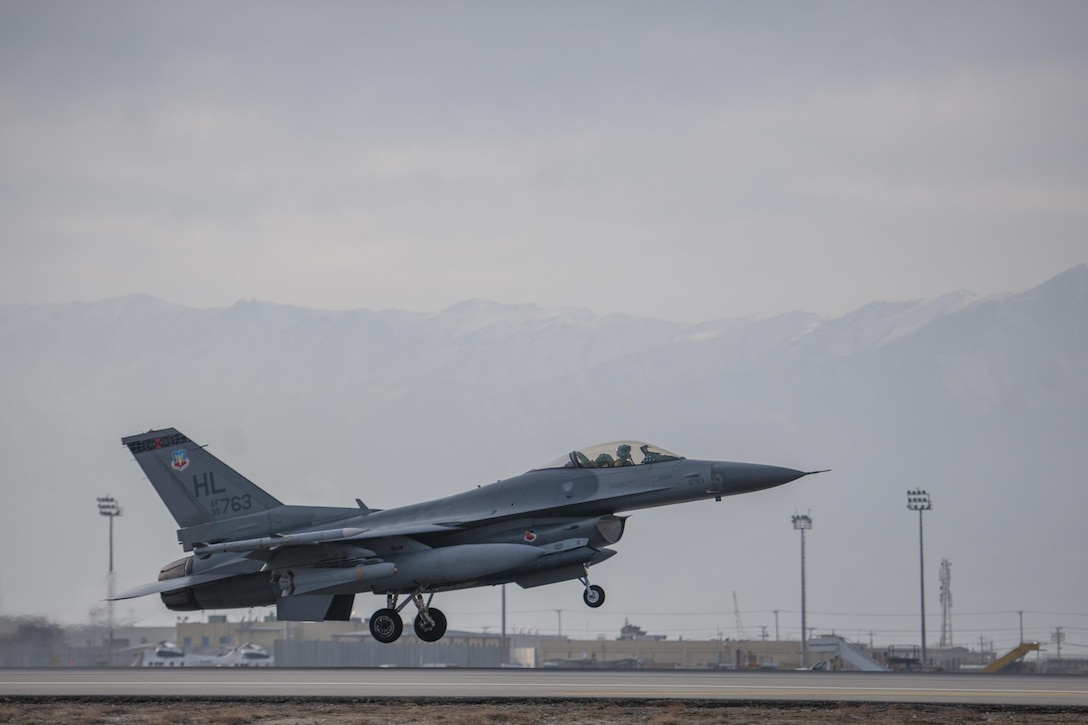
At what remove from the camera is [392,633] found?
94.7 ft

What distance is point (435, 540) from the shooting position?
29250 millimetres

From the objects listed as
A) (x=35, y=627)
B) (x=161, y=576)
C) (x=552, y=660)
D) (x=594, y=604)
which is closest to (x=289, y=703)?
(x=594, y=604)

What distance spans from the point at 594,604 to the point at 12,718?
12.0 metres

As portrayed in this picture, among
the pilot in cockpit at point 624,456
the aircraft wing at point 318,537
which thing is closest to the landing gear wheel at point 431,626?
the aircraft wing at point 318,537

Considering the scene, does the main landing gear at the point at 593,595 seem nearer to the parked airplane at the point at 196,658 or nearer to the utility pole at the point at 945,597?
the parked airplane at the point at 196,658

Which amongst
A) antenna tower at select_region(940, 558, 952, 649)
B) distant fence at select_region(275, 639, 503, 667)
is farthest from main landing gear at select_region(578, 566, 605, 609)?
antenna tower at select_region(940, 558, 952, 649)

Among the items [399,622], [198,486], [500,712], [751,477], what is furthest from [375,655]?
[500,712]

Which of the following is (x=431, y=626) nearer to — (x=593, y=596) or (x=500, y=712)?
(x=593, y=596)

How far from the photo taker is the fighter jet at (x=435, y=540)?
27.5 m

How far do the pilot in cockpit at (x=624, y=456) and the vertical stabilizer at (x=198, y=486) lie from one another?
331 inches

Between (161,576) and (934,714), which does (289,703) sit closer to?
(934,714)

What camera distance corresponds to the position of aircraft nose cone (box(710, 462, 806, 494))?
27.6 metres

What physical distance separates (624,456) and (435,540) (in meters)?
4.59

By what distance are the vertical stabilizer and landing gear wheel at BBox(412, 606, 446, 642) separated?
4.83 metres
